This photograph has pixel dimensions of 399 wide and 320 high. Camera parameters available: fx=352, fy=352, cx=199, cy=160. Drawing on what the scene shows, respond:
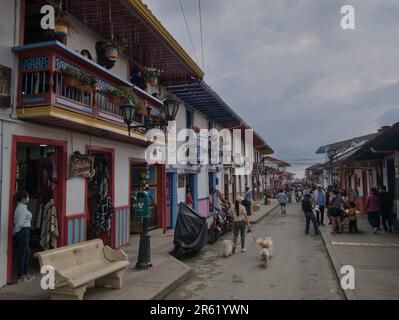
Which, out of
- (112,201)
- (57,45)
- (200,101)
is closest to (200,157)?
(200,101)

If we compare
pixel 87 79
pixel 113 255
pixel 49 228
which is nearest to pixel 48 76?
pixel 87 79

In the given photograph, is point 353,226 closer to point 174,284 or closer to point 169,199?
point 169,199

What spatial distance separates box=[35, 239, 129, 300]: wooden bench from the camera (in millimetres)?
5027

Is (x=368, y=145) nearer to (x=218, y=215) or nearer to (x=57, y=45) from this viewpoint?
(x=218, y=215)

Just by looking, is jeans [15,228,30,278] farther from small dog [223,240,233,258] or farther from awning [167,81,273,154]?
awning [167,81,273,154]

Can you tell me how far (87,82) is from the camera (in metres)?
7.16

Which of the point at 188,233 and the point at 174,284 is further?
the point at 188,233

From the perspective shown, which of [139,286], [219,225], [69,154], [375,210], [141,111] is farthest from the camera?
[375,210]

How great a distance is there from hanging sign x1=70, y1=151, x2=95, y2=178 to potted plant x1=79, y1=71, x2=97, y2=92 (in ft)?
4.83

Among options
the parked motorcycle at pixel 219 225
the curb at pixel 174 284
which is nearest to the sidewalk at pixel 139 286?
the curb at pixel 174 284

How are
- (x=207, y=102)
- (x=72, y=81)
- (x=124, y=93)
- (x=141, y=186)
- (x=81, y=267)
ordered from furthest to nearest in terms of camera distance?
(x=207, y=102)
(x=141, y=186)
(x=124, y=93)
(x=72, y=81)
(x=81, y=267)

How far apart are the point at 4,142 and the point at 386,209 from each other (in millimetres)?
12315

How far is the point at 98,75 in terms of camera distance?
7840mm

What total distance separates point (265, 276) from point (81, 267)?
3.79m
